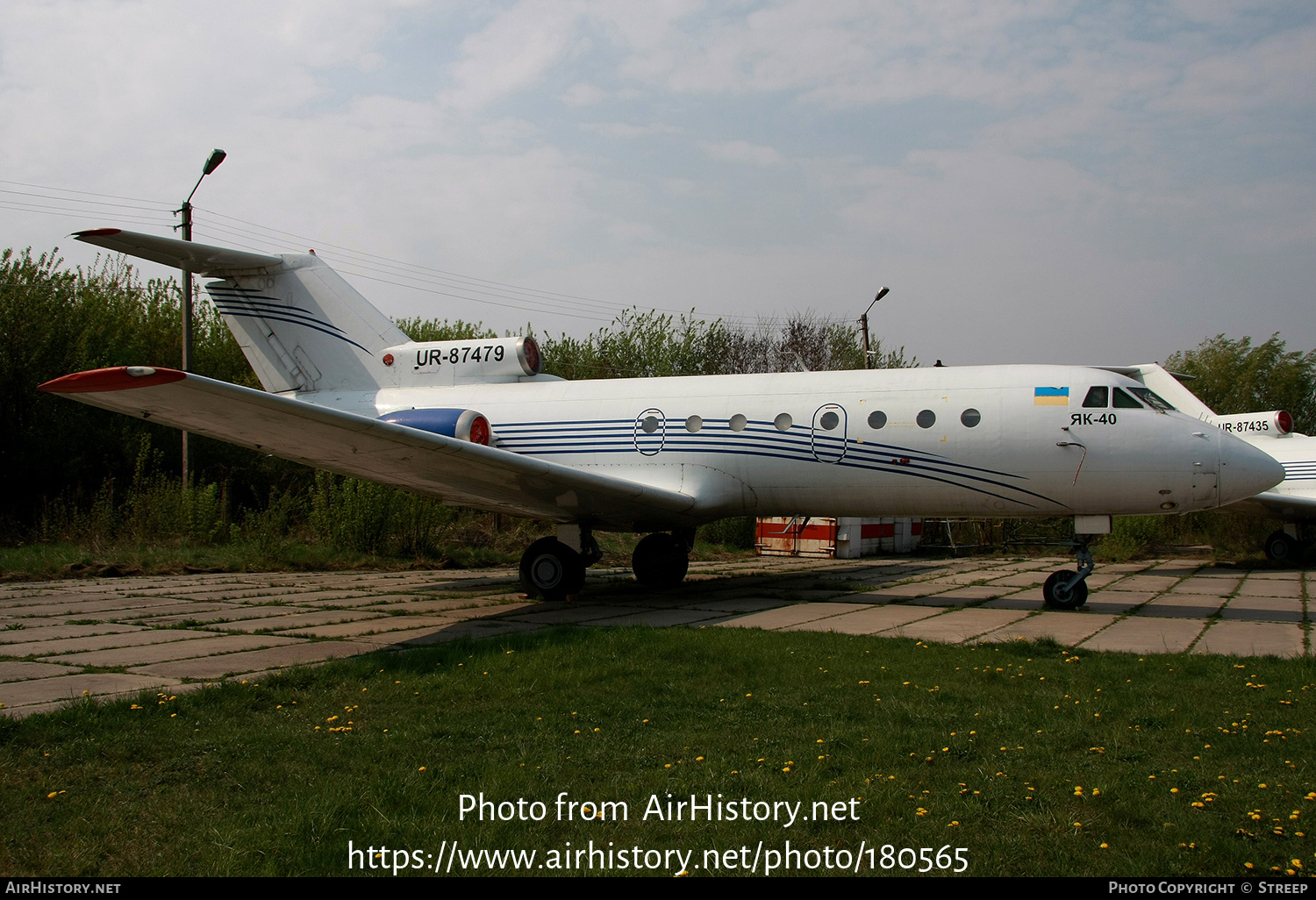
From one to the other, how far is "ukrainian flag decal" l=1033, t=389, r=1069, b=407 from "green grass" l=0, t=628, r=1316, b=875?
4483 mm

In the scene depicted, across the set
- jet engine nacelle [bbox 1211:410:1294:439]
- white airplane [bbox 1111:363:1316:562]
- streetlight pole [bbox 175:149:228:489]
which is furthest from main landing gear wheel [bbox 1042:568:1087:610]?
streetlight pole [bbox 175:149:228:489]

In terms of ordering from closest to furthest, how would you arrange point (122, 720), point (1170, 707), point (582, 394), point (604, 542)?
1. point (122, 720)
2. point (1170, 707)
3. point (582, 394)
4. point (604, 542)

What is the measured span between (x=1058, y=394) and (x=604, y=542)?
1212 centimetres

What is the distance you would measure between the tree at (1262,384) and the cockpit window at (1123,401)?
82.3 feet

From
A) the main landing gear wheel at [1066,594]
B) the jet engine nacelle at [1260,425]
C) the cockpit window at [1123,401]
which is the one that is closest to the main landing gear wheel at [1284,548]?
the jet engine nacelle at [1260,425]

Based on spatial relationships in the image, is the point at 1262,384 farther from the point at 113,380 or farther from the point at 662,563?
the point at 113,380

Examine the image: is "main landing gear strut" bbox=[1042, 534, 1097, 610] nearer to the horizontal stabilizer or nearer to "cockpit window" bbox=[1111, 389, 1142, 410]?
"cockpit window" bbox=[1111, 389, 1142, 410]

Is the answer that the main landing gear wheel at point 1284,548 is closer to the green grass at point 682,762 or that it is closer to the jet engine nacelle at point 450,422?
the green grass at point 682,762

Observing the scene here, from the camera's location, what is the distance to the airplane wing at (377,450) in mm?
7574

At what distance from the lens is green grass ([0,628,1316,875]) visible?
10.9ft

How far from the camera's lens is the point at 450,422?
40.7ft

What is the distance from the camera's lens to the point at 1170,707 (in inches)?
209
